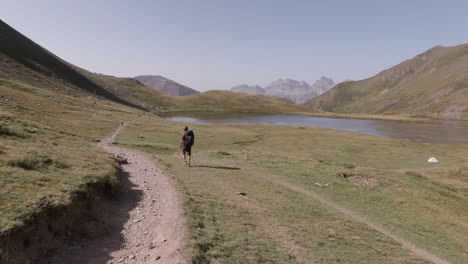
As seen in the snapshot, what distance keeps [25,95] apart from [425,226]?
290 feet

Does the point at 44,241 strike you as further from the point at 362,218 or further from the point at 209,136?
the point at 209,136

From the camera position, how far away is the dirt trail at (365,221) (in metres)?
20.3

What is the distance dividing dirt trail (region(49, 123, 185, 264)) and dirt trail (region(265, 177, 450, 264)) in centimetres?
1273

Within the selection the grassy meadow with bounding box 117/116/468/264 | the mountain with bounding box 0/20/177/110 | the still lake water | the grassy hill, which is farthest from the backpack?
the mountain with bounding box 0/20/177/110

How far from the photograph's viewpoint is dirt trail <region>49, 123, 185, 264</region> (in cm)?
1296

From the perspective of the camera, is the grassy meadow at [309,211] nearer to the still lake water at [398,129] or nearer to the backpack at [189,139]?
the backpack at [189,139]

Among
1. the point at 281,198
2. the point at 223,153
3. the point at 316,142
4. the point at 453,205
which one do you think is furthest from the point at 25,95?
the point at 453,205

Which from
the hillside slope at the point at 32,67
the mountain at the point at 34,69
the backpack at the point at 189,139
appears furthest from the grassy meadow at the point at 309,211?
the hillside slope at the point at 32,67

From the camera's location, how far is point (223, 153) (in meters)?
47.2

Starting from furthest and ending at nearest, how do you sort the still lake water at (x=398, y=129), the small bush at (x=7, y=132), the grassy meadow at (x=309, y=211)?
the still lake water at (x=398, y=129), the small bush at (x=7, y=132), the grassy meadow at (x=309, y=211)

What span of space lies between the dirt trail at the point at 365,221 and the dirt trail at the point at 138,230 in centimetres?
1273

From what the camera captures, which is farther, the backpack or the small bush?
the backpack

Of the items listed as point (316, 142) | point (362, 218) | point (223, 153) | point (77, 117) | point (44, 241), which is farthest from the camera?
point (316, 142)

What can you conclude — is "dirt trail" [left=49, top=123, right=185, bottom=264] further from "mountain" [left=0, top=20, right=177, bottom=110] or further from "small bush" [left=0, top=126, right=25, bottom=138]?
"mountain" [left=0, top=20, right=177, bottom=110]
